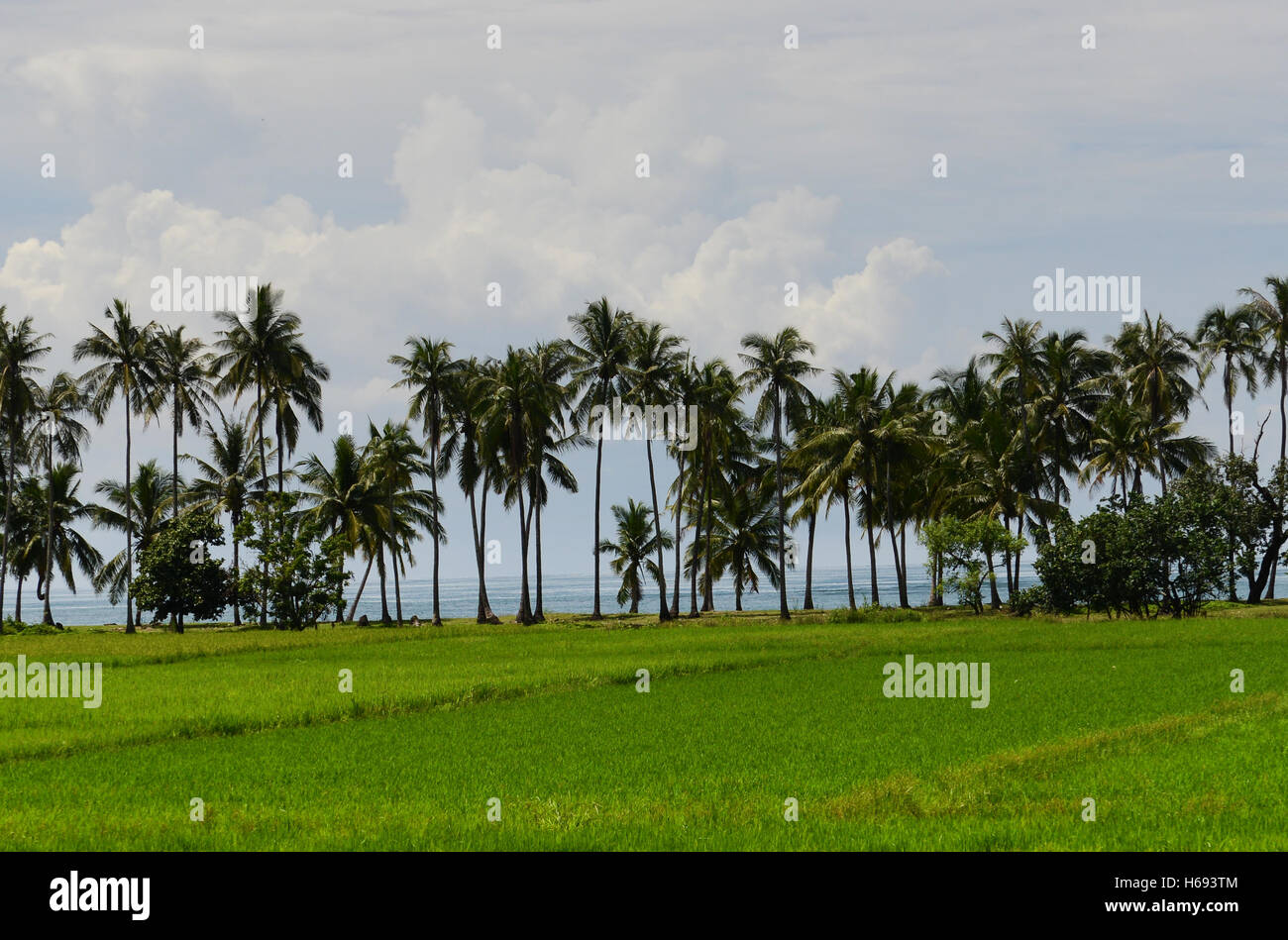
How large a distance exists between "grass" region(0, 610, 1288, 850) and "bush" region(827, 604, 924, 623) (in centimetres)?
1653

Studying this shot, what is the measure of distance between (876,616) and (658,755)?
36651mm

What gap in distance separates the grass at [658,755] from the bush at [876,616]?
54.2ft

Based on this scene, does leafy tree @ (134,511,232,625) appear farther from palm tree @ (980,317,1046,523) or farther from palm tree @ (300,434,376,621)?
palm tree @ (980,317,1046,523)

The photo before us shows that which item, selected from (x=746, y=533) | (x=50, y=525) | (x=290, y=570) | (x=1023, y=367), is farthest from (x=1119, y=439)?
(x=50, y=525)

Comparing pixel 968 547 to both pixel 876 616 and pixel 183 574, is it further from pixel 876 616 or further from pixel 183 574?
pixel 183 574

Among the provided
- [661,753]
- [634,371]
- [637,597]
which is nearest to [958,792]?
[661,753]

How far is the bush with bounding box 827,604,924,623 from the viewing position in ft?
170

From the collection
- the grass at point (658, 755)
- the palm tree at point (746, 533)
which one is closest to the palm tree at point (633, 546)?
the palm tree at point (746, 533)

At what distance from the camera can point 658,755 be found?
17.3 m

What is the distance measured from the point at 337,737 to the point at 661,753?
6.05 meters

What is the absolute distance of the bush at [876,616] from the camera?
Result: 51844mm

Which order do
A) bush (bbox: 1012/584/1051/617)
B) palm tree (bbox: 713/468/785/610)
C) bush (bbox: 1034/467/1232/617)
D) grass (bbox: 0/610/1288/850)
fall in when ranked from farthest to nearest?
palm tree (bbox: 713/468/785/610)
bush (bbox: 1012/584/1051/617)
bush (bbox: 1034/467/1232/617)
grass (bbox: 0/610/1288/850)

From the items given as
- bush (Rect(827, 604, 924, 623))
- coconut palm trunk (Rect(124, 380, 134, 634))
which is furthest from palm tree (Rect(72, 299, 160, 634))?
bush (Rect(827, 604, 924, 623))
